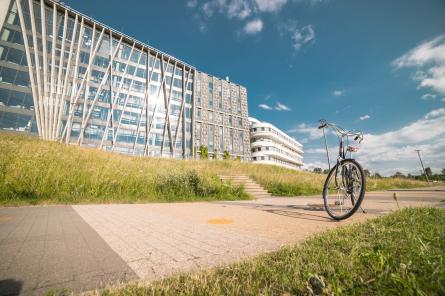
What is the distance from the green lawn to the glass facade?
94.1 feet

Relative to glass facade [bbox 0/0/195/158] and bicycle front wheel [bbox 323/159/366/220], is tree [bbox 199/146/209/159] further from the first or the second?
bicycle front wheel [bbox 323/159/366/220]

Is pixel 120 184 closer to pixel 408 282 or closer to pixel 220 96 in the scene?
pixel 408 282

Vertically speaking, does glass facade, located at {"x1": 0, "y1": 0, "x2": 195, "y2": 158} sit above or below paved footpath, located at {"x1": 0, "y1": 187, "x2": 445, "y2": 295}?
above

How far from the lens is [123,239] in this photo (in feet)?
7.84

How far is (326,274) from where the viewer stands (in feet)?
4.47

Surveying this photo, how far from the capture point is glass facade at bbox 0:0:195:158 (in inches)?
944

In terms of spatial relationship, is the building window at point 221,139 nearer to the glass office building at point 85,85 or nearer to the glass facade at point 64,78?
the glass office building at point 85,85

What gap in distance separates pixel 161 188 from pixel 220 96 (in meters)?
53.8

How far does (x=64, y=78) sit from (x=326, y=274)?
34.2 metres

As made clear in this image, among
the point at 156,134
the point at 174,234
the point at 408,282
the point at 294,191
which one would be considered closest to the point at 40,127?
the point at 156,134

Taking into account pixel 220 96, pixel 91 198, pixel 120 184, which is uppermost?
pixel 220 96

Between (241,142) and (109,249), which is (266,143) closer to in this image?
(241,142)

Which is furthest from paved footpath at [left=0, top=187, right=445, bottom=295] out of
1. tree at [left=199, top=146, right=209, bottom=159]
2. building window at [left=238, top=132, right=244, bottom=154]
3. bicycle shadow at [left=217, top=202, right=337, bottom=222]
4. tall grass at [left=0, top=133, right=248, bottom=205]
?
building window at [left=238, top=132, right=244, bottom=154]

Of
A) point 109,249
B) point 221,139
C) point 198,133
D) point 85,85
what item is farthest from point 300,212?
point 221,139
